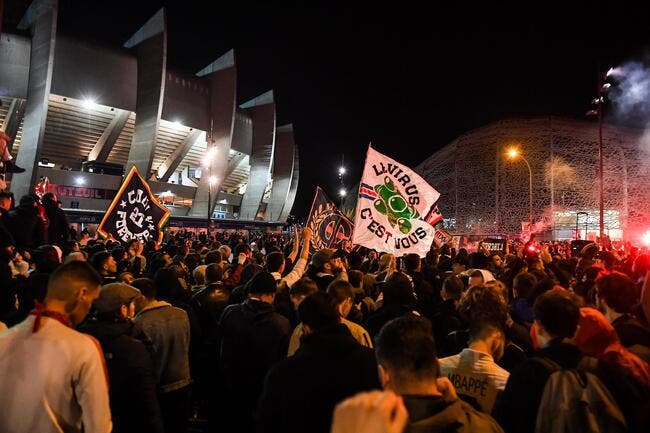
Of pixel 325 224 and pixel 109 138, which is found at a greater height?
pixel 109 138

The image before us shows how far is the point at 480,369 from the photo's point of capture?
287cm

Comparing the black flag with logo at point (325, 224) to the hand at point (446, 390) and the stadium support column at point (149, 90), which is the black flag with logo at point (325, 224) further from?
the stadium support column at point (149, 90)

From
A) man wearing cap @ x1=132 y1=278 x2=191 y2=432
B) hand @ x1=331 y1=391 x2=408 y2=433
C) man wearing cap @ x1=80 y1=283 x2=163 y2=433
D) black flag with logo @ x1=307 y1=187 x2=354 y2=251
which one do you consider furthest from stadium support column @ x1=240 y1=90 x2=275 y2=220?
hand @ x1=331 y1=391 x2=408 y2=433

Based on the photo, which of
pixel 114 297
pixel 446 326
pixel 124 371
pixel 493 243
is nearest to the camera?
pixel 124 371

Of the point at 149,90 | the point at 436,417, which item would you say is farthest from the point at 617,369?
the point at 149,90

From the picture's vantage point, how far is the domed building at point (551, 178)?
142 feet

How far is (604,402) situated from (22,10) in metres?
46.1

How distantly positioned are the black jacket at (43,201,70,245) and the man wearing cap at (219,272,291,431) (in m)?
4.80

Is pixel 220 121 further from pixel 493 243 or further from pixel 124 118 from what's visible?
pixel 493 243

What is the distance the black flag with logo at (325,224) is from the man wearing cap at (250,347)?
5.41 meters

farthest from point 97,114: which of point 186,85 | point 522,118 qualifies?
point 522,118

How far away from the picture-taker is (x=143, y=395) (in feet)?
10.3

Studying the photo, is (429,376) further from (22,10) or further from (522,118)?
(522,118)

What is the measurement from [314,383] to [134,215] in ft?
27.2
